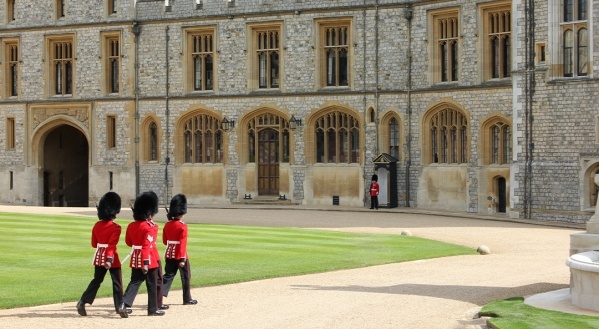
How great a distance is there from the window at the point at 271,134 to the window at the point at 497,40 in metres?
7.59

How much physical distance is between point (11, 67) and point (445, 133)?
16.9 m

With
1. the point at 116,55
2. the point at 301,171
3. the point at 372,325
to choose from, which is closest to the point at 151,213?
the point at 372,325

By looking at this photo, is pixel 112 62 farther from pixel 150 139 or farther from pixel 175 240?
pixel 175 240

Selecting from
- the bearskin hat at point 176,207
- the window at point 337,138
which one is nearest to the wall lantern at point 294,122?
the window at point 337,138

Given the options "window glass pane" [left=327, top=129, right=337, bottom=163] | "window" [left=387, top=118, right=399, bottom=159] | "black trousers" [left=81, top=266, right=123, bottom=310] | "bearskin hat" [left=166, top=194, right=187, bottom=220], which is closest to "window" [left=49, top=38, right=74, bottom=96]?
"window glass pane" [left=327, top=129, right=337, bottom=163]

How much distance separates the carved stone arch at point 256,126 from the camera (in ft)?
122

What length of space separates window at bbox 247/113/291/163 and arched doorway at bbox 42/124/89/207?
26.2 feet

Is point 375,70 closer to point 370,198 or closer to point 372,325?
point 370,198

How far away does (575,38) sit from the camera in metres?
28.4

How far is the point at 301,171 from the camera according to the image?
36.8m

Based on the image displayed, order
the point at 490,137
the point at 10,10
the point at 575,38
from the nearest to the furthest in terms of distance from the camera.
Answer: the point at 575,38 < the point at 490,137 < the point at 10,10

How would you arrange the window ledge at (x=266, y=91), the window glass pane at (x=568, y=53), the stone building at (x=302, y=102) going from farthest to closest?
the window ledge at (x=266, y=91) < the stone building at (x=302, y=102) < the window glass pane at (x=568, y=53)

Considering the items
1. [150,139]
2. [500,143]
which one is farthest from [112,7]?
[500,143]

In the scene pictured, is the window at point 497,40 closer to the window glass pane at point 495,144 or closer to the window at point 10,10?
the window glass pane at point 495,144
